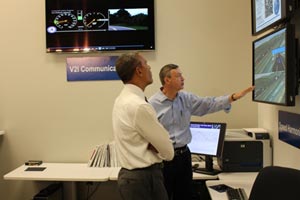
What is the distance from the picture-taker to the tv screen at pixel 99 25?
3.64 metres

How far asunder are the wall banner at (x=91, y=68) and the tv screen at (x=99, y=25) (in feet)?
0.37

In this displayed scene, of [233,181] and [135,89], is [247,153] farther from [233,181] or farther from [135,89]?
[135,89]

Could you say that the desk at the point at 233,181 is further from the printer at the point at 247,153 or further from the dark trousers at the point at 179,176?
the dark trousers at the point at 179,176

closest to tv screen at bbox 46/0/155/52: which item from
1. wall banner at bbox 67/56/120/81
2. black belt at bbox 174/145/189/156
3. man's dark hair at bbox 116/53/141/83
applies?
wall banner at bbox 67/56/120/81

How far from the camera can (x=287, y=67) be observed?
2021mm

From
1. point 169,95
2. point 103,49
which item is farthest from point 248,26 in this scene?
point 103,49

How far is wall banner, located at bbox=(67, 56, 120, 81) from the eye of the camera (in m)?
3.74

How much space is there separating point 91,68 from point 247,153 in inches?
72.5

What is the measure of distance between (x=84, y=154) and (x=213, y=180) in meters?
1.52

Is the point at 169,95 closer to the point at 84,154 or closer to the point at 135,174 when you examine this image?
the point at 135,174

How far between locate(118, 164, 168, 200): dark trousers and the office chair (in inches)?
24.6

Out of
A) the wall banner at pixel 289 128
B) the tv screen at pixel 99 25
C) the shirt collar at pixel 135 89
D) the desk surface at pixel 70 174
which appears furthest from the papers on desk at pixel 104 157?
the wall banner at pixel 289 128

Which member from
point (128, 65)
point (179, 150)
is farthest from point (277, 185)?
point (179, 150)

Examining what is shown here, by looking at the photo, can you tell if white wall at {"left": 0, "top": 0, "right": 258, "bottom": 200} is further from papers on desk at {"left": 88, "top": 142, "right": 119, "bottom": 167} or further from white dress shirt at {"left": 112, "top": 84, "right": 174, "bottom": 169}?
white dress shirt at {"left": 112, "top": 84, "right": 174, "bottom": 169}
